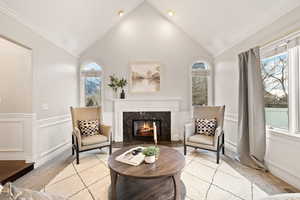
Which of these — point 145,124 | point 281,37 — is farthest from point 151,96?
point 281,37

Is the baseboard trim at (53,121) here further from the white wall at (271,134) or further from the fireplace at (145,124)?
the white wall at (271,134)

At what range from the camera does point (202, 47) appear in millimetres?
4590

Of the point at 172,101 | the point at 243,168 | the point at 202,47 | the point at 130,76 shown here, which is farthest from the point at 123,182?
the point at 202,47

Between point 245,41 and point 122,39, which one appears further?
point 122,39

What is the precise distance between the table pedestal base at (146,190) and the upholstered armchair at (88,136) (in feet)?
3.74

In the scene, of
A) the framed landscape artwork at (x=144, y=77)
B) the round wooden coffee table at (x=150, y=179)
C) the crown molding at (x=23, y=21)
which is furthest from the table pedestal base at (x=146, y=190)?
the crown molding at (x=23, y=21)

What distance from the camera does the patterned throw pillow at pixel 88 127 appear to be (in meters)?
3.37

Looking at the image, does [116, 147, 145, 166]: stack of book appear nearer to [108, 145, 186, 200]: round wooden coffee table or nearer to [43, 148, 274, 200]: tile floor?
[108, 145, 186, 200]: round wooden coffee table

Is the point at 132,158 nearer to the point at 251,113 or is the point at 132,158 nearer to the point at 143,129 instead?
the point at 251,113

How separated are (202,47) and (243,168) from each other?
3.38m

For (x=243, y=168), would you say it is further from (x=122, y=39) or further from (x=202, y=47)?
(x=122, y=39)

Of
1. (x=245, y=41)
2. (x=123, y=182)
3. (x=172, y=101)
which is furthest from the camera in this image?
Result: (x=172, y=101)

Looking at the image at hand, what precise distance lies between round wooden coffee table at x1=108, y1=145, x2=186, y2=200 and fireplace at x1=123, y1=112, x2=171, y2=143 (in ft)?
7.18

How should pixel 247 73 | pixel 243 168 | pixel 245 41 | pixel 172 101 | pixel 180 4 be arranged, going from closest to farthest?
pixel 243 168 → pixel 247 73 → pixel 245 41 → pixel 180 4 → pixel 172 101
